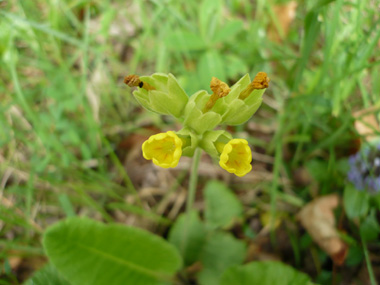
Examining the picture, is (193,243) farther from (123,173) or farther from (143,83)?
(143,83)

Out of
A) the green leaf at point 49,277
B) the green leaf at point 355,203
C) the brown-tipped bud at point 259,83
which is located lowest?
the green leaf at point 49,277

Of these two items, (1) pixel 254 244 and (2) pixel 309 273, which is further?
(1) pixel 254 244

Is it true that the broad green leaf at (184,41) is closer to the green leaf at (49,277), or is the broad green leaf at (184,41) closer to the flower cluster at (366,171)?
the flower cluster at (366,171)

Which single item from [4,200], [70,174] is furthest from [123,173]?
[4,200]

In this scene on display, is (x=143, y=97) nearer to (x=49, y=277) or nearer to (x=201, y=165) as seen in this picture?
(x=49, y=277)

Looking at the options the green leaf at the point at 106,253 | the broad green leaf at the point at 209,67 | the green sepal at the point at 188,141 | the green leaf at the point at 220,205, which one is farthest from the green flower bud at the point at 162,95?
the green leaf at the point at 220,205

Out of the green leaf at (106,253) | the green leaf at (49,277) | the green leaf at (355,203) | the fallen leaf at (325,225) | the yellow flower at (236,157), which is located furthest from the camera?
the fallen leaf at (325,225)
